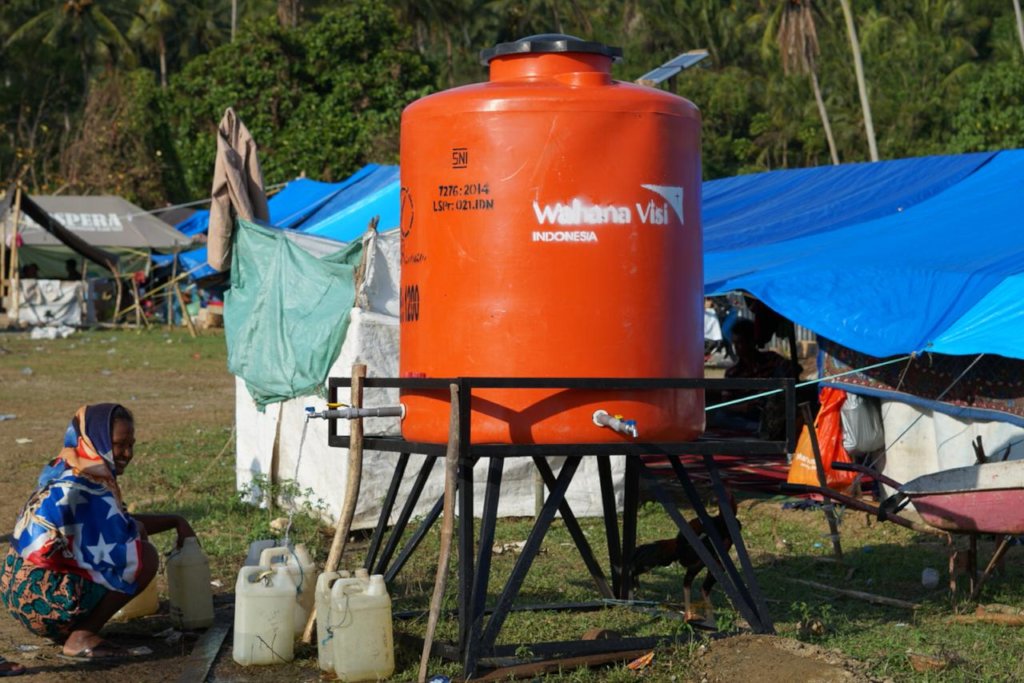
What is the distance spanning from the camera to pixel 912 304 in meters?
8.53

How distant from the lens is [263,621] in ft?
18.5

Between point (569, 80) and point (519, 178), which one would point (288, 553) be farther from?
point (569, 80)

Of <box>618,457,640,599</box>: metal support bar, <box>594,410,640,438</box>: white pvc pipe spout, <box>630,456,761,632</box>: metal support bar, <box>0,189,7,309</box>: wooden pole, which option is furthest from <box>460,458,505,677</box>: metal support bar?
<box>0,189,7,309</box>: wooden pole

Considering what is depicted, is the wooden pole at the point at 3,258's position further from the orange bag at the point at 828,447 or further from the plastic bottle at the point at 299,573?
the plastic bottle at the point at 299,573

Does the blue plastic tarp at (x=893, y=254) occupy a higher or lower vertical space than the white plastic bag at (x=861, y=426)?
higher

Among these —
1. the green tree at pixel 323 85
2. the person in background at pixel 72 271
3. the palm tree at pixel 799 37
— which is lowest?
the person in background at pixel 72 271

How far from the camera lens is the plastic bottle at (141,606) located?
6.57 meters

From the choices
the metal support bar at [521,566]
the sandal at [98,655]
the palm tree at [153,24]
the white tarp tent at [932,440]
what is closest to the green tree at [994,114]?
the white tarp tent at [932,440]

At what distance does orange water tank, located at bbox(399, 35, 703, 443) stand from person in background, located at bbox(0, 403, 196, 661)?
162 cm

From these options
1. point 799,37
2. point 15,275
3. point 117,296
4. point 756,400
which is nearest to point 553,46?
point 756,400

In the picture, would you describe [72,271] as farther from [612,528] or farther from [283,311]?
[612,528]

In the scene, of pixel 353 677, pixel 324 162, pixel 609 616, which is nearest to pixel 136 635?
pixel 353 677

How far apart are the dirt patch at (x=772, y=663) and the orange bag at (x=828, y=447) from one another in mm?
4366

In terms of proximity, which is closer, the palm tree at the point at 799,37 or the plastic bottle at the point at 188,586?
the plastic bottle at the point at 188,586
